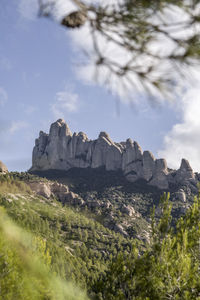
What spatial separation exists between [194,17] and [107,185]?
369ft

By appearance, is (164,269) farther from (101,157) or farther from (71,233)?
(101,157)

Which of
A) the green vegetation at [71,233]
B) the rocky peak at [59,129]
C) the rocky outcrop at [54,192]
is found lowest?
the green vegetation at [71,233]

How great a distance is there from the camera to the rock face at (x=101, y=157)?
115m

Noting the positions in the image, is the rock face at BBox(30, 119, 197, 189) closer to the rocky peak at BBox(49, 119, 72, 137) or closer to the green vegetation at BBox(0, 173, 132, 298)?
the rocky peak at BBox(49, 119, 72, 137)

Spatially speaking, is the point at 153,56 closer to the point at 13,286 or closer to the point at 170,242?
the point at 13,286

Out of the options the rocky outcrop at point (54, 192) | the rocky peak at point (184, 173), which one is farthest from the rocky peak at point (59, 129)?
the rocky peak at point (184, 173)

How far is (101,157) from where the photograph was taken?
135 m

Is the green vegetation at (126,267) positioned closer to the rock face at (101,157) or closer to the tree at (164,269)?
the tree at (164,269)

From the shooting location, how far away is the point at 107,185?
114 m

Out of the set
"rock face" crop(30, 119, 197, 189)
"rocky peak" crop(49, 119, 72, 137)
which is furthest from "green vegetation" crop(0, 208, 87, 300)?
"rocky peak" crop(49, 119, 72, 137)

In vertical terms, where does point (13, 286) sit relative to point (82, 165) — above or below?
below

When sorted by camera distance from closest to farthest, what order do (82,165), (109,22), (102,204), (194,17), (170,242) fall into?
(194,17) < (109,22) < (170,242) < (102,204) < (82,165)

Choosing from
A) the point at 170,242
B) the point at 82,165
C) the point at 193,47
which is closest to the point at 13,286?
the point at 193,47

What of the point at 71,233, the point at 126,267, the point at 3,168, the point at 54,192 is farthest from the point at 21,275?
the point at 3,168
